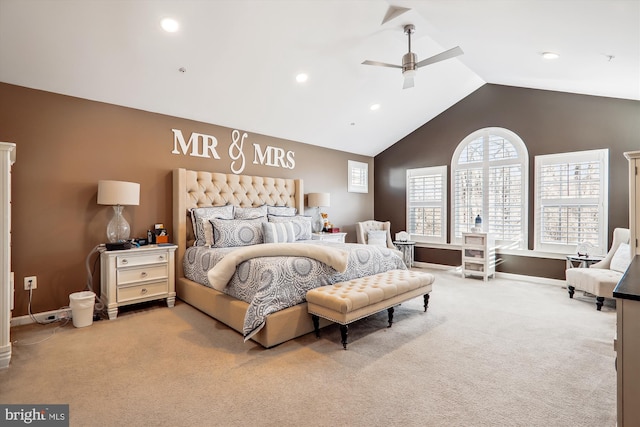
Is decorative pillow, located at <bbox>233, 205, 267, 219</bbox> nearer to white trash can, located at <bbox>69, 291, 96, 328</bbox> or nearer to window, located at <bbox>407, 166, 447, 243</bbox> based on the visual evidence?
white trash can, located at <bbox>69, 291, 96, 328</bbox>

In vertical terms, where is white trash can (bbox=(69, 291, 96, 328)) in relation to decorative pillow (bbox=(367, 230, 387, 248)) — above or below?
below

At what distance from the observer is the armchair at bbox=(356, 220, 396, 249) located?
21.5 feet

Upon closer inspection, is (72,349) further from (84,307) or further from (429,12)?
(429,12)

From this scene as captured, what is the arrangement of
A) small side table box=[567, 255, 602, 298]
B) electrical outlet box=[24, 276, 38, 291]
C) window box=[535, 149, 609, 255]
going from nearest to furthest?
1. electrical outlet box=[24, 276, 38, 291]
2. small side table box=[567, 255, 602, 298]
3. window box=[535, 149, 609, 255]

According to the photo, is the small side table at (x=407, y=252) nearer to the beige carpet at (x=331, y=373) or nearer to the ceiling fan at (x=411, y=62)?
the beige carpet at (x=331, y=373)

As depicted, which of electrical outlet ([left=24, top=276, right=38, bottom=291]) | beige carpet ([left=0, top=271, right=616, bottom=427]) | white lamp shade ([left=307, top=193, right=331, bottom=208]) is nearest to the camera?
beige carpet ([left=0, top=271, right=616, bottom=427])

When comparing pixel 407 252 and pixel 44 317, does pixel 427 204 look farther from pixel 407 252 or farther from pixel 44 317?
pixel 44 317

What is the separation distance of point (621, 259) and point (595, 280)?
0.62m

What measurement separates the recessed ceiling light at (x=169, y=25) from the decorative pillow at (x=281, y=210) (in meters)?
2.77

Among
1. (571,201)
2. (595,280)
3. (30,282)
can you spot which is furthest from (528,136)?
(30,282)

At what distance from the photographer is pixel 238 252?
123 inches

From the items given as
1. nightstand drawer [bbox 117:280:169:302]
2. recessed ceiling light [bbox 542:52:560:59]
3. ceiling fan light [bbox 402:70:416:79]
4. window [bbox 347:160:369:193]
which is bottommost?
nightstand drawer [bbox 117:280:169:302]

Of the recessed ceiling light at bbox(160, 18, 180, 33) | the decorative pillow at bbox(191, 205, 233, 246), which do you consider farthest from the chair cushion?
the recessed ceiling light at bbox(160, 18, 180, 33)

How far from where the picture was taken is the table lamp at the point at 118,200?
137 inches
